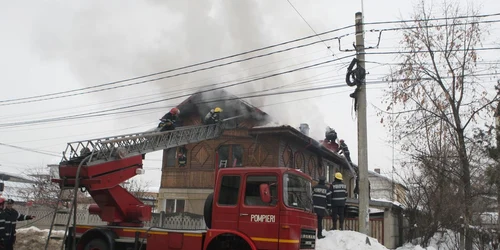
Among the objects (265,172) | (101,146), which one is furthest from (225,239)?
(101,146)

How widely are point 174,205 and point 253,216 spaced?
41.2 ft

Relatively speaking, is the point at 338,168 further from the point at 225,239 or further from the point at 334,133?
the point at 225,239

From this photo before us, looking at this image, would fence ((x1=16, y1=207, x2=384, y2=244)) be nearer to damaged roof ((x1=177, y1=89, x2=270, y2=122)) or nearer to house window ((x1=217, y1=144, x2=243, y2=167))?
house window ((x1=217, y1=144, x2=243, y2=167))

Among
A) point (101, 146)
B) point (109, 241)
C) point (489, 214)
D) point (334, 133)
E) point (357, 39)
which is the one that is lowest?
point (109, 241)

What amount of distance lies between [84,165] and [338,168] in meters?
19.0

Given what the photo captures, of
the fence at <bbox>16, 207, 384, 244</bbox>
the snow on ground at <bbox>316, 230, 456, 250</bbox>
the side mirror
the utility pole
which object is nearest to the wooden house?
the fence at <bbox>16, 207, 384, 244</bbox>

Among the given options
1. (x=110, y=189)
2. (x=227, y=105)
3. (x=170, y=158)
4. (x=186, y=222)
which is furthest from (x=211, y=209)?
(x=170, y=158)

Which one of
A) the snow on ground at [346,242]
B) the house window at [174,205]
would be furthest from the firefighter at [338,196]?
the house window at [174,205]

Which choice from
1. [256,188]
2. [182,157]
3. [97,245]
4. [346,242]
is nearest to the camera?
[256,188]

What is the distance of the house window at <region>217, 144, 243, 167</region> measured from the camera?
18444mm

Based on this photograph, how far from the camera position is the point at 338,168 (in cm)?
2573

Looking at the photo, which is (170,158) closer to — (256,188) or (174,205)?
(174,205)

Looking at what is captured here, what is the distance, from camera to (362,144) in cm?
1083

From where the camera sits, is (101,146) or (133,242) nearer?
(133,242)
